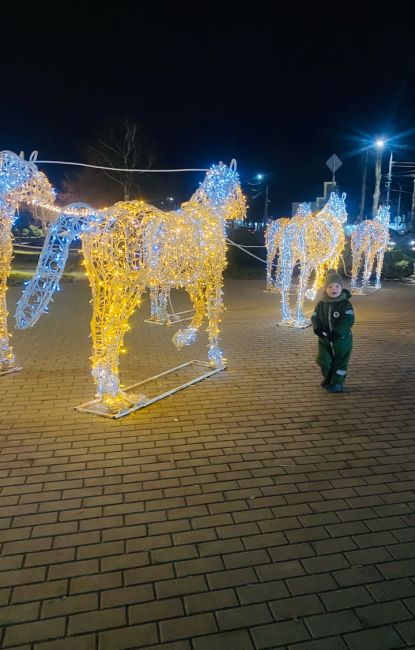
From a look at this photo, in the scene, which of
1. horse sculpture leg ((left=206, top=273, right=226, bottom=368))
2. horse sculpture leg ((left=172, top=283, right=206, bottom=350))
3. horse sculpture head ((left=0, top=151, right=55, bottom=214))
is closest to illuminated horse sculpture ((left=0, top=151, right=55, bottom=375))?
horse sculpture head ((left=0, top=151, right=55, bottom=214))

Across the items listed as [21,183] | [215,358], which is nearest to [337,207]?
[215,358]

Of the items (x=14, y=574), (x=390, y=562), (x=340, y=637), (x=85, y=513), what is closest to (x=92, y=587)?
(x=14, y=574)

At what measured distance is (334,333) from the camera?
18.9 ft

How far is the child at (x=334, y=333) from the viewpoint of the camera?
18.8 ft

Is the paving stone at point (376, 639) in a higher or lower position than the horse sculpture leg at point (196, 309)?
lower

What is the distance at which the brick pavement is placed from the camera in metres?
2.35

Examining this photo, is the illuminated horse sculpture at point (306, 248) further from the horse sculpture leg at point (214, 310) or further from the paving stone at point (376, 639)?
the paving stone at point (376, 639)

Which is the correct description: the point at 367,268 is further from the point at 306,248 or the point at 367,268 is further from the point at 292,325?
the point at 292,325

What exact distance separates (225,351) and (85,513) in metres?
4.57

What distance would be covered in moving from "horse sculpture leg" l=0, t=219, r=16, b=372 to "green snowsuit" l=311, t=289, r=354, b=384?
3.84m

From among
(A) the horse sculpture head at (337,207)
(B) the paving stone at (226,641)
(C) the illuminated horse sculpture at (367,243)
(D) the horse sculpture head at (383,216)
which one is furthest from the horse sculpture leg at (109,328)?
(D) the horse sculpture head at (383,216)

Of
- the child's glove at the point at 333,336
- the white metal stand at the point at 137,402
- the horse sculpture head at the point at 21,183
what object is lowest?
the white metal stand at the point at 137,402

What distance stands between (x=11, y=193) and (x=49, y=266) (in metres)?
1.73

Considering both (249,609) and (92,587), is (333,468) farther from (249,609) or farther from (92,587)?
(92,587)
